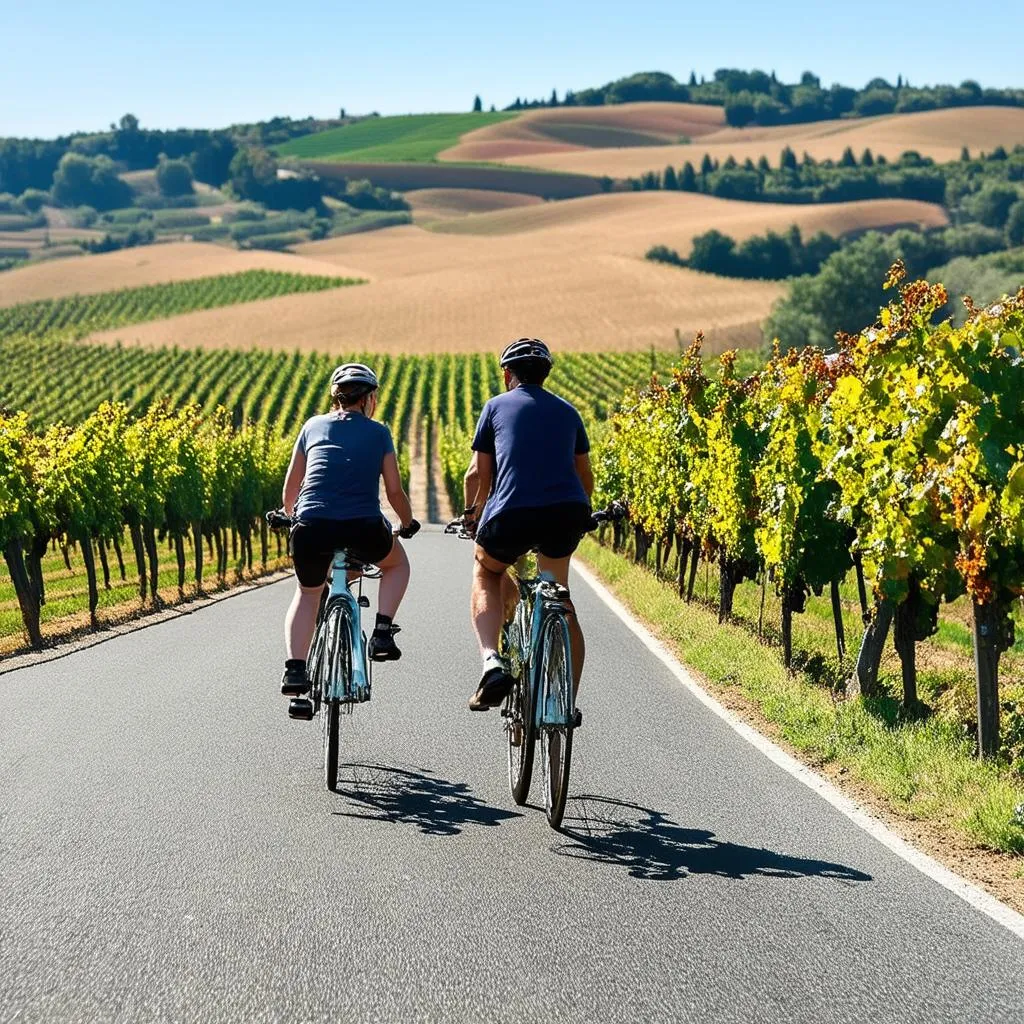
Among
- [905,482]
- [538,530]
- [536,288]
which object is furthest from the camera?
[536,288]

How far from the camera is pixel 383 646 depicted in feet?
24.8

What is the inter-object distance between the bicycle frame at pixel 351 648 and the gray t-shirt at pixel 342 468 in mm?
326

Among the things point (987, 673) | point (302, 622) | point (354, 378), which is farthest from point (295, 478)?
point (987, 673)

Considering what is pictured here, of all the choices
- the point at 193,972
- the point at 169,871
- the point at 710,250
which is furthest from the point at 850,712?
the point at 710,250

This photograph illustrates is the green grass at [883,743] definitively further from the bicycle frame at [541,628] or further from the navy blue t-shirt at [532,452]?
the navy blue t-shirt at [532,452]

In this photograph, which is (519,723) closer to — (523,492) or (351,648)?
(351,648)

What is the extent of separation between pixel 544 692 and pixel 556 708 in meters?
0.10

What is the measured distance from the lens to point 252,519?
39312 millimetres

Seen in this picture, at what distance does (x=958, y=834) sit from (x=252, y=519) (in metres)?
34.2

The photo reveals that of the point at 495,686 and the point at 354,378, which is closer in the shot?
the point at 495,686

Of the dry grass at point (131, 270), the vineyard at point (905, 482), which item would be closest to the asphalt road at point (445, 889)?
the vineyard at point (905, 482)

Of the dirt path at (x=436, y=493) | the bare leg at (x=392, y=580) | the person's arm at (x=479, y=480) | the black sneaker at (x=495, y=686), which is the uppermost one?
the person's arm at (x=479, y=480)

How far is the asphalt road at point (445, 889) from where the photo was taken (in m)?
4.17

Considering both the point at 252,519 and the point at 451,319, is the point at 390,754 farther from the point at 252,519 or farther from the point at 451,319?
the point at 451,319
